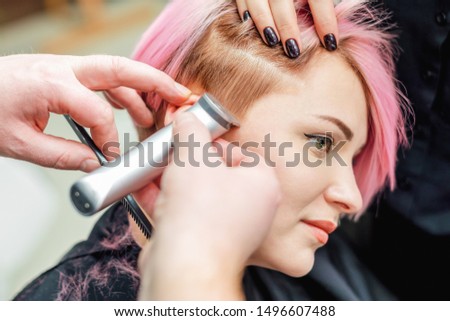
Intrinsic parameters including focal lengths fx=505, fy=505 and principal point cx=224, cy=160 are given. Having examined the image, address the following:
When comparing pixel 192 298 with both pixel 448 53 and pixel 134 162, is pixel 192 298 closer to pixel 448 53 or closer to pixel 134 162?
pixel 134 162

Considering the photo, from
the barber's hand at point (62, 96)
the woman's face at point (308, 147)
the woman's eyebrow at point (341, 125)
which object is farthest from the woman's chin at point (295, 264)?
the barber's hand at point (62, 96)

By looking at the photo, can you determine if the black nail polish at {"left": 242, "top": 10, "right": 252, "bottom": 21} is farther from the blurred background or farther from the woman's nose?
the blurred background

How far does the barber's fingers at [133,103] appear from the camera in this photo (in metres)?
0.87

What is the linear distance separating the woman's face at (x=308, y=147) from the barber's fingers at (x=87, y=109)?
0.20 m

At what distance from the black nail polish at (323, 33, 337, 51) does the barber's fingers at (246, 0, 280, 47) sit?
8 cm

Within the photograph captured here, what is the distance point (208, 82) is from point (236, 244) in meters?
0.36

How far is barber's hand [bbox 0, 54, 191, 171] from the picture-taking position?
76 cm

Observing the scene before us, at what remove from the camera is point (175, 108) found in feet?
2.73

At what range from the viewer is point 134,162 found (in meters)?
0.71

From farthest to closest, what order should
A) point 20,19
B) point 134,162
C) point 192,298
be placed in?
point 20,19 < point 134,162 < point 192,298

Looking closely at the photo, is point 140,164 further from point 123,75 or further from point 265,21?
point 265,21

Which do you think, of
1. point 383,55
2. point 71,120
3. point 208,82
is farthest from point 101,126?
point 383,55

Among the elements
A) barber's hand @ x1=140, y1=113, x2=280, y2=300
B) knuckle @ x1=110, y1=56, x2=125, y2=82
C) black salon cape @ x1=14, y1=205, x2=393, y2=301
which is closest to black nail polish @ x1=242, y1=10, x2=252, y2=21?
knuckle @ x1=110, y1=56, x2=125, y2=82

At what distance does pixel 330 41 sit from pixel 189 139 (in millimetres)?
345
